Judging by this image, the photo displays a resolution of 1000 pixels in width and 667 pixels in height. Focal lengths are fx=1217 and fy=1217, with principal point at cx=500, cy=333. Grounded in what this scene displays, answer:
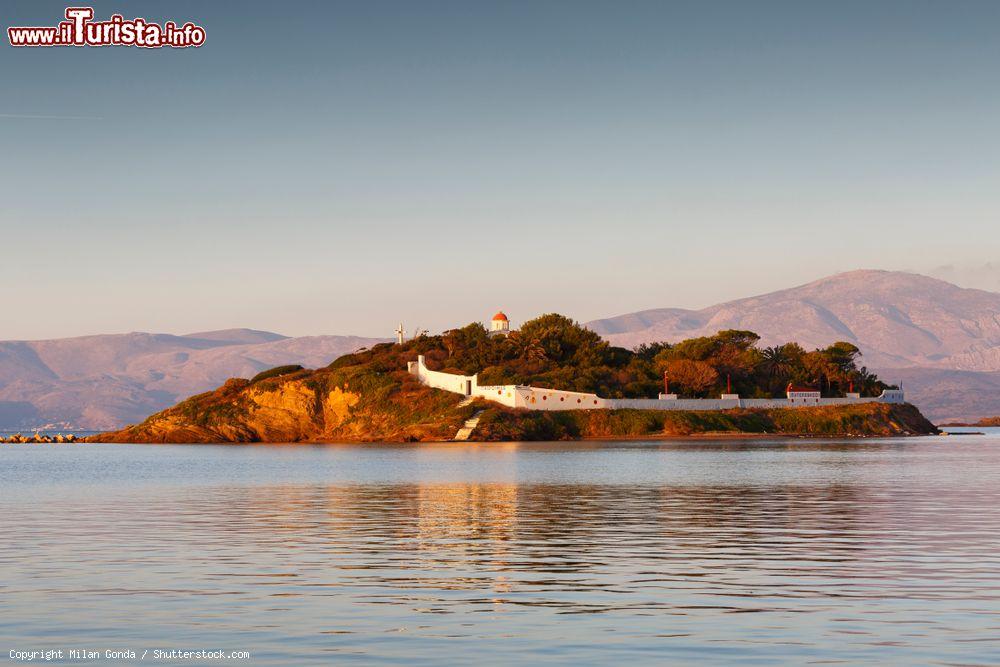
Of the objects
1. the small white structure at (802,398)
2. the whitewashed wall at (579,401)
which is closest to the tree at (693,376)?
the whitewashed wall at (579,401)

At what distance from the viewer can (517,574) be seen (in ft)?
97.7

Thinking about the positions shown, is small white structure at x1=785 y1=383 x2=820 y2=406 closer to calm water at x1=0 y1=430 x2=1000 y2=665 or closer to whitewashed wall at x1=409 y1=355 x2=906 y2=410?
whitewashed wall at x1=409 y1=355 x2=906 y2=410

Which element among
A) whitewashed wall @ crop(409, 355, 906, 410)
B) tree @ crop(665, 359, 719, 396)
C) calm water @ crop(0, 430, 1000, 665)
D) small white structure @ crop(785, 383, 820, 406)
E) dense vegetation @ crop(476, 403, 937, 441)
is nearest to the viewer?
calm water @ crop(0, 430, 1000, 665)

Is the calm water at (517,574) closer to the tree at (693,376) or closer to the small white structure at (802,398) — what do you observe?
the tree at (693,376)

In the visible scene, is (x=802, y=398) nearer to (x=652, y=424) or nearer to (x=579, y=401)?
(x=652, y=424)

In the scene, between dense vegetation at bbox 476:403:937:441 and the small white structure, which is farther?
the small white structure

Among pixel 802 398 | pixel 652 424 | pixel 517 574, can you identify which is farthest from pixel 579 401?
pixel 517 574

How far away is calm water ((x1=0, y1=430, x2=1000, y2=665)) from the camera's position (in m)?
20.9

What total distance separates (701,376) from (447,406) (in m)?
41.2

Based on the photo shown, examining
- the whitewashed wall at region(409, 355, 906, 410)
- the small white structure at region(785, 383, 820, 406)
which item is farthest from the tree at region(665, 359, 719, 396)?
the small white structure at region(785, 383, 820, 406)

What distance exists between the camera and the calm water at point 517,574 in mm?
20938

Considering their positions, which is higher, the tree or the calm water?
the tree

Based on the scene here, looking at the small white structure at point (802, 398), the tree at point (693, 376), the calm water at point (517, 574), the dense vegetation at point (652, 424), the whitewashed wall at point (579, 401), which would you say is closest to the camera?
the calm water at point (517, 574)

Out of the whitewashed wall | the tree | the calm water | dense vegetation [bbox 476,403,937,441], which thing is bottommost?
the calm water
